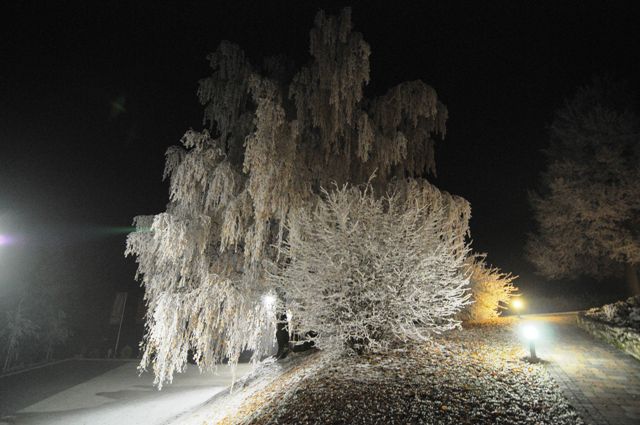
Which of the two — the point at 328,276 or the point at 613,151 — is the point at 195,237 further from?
the point at 613,151

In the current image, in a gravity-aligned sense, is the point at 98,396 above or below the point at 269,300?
below

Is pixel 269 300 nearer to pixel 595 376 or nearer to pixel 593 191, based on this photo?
pixel 595 376

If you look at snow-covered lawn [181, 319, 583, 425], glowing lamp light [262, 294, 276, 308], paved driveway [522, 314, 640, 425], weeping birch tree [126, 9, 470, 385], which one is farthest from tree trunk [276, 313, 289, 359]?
paved driveway [522, 314, 640, 425]

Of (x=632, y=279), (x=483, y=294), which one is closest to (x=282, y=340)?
(x=483, y=294)

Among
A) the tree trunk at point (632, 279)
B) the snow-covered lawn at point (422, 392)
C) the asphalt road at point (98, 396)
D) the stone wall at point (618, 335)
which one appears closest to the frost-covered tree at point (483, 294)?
the stone wall at point (618, 335)

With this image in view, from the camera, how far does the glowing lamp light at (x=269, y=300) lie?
23.9 ft

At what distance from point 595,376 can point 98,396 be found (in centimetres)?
1217

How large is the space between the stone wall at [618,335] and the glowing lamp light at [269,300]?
237 inches

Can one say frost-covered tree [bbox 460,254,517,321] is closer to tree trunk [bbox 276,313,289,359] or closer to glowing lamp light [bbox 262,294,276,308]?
tree trunk [bbox 276,313,289,359]

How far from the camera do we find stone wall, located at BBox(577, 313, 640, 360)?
18.1ft

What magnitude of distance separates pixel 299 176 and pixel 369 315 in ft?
11.0

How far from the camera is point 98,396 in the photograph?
1061 centimetres

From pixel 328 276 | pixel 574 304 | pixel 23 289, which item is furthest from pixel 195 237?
pixel 574 304

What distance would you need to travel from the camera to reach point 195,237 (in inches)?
287
